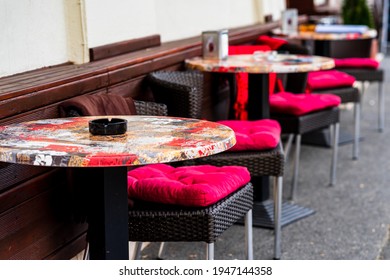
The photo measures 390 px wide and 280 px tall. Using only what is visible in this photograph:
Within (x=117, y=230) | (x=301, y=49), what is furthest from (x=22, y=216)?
(x=301, y=49)

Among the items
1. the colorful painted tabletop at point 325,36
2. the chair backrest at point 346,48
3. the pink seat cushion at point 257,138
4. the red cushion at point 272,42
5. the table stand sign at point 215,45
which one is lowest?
the chair backrest at point 346,48

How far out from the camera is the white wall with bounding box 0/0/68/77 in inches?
139

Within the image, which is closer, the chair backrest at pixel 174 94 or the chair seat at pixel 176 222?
the chair seat at pixel 176 222

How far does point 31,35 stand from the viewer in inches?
146

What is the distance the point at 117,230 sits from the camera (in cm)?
280

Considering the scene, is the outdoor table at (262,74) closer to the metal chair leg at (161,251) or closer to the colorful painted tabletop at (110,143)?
the metal chair leg at (161,251)

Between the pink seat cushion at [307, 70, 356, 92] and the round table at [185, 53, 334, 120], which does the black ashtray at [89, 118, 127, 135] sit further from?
the pink seat cushion at [307, 70, 356, 92]

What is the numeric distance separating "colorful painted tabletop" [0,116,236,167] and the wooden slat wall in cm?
22

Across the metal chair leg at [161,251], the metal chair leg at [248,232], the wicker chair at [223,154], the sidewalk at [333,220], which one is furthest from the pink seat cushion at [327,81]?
the metal chair leg at [248,232]

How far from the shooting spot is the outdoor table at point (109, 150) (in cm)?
244

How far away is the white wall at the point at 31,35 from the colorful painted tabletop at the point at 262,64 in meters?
1.05

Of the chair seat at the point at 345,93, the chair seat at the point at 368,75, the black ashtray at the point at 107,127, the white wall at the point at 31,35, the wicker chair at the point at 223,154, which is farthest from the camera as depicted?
the chair seat at the point at 368,75

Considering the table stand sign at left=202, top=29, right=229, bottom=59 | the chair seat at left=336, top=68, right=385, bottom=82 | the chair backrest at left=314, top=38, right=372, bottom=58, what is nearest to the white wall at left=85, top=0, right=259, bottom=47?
the table stand sign at left=202, top=29, right=229, bottom=59

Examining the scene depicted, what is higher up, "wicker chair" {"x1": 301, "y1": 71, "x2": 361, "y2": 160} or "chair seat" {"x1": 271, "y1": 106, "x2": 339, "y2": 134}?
"chair seat" {"x1": 271, "y1": 106, "x2": 339, "y2": 134}
